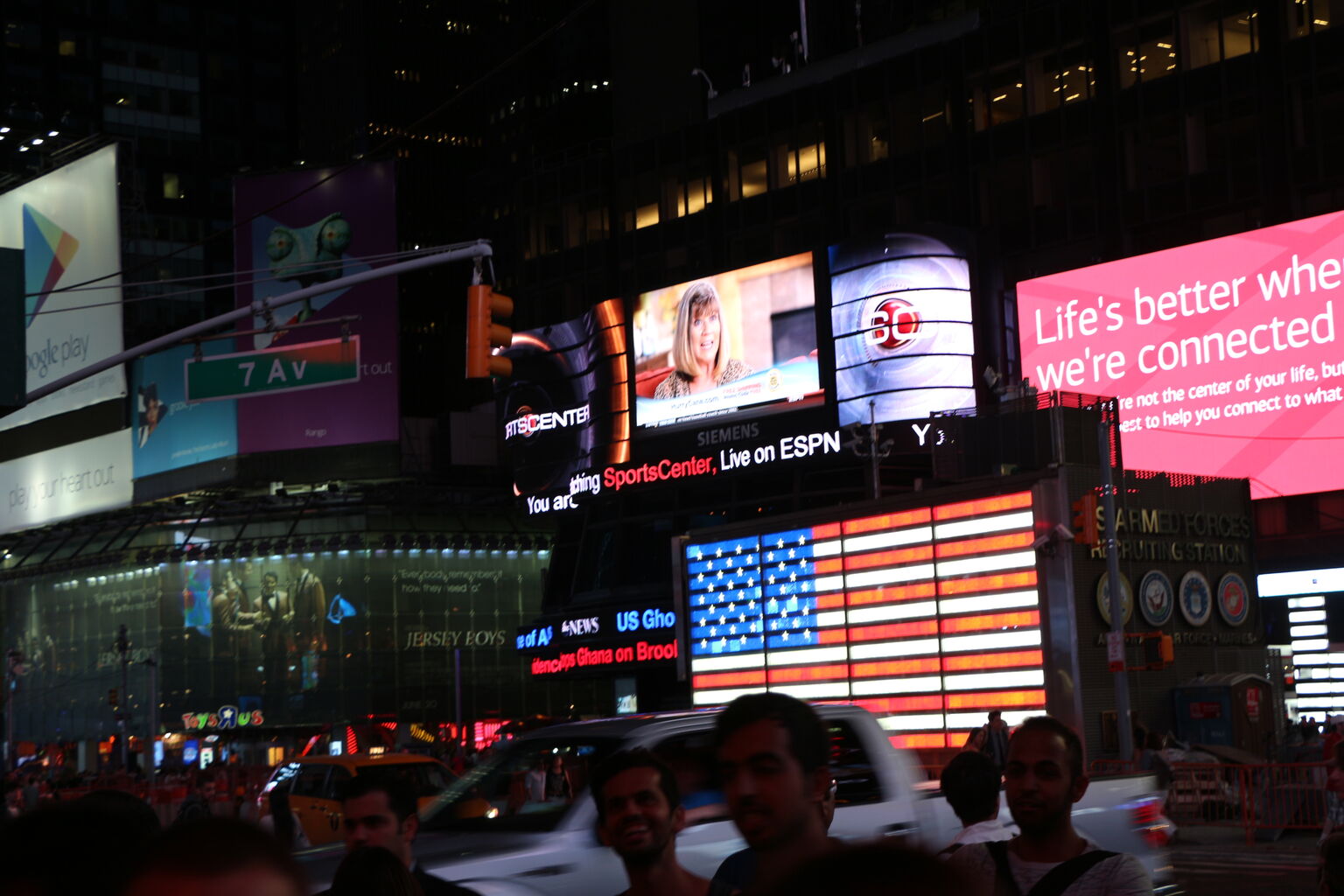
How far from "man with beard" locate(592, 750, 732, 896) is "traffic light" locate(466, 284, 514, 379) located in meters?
10.9

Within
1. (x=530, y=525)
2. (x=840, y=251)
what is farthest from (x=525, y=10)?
(x=840, y=251)

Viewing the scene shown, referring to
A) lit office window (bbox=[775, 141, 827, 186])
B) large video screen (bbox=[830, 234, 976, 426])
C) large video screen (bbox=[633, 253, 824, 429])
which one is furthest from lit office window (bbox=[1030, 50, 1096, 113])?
large video screen (bbox=[633, 253, 824, 429])

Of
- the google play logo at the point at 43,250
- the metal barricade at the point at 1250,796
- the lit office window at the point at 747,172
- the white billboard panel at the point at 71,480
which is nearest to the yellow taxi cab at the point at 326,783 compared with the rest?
the metal barricade at the point at 1250,796

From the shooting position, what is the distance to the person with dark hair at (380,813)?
21.1ft

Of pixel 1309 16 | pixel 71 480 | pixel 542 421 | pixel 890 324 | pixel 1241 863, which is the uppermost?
pixel 1309 16

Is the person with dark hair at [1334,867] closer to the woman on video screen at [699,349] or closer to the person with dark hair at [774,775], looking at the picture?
the person with dark hair at [774,775]

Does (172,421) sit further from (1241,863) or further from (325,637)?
(1241,863)

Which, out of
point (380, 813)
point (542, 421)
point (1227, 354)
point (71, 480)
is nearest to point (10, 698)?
point (71, 480)

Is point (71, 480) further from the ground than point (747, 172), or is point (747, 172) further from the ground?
point (747, 172)

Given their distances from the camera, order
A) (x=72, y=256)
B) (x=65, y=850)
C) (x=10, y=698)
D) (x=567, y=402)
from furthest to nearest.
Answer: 1. (x=10, y=698)
2. (x=567, y=402)
3. (x=72, y=256)
4. (x=65, y=850)

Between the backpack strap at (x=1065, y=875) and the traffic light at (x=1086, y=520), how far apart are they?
2261cm

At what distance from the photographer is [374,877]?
16.4ft

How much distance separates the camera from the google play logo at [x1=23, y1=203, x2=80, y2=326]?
57750mm

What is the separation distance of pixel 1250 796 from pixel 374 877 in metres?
21.2
